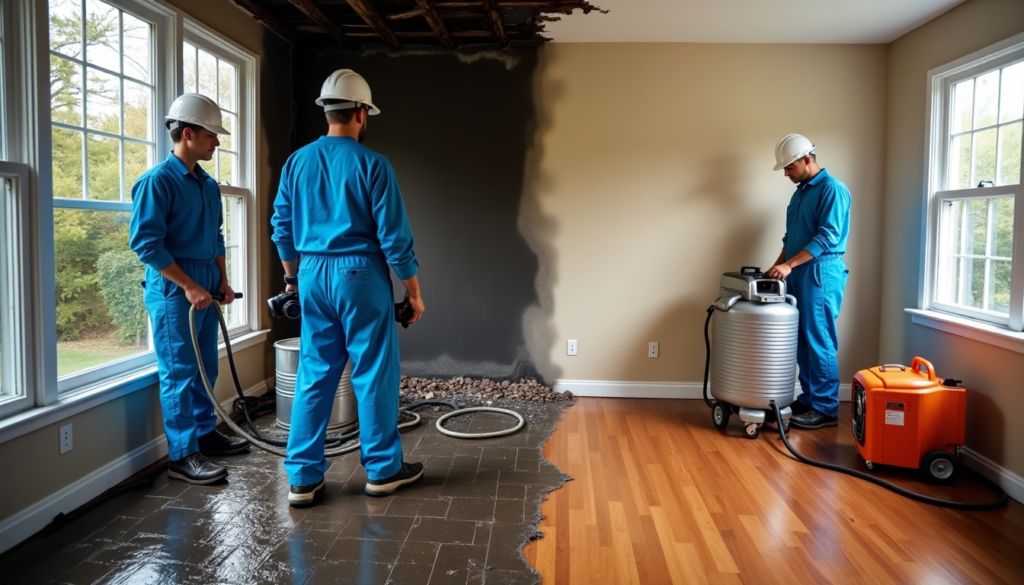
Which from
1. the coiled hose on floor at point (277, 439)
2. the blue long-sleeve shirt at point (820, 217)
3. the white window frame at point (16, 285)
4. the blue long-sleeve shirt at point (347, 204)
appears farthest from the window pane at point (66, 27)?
the blue long-sleeve shirt at point (820, 217)

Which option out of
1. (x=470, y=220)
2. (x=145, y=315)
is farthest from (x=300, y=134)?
(x=145, y=315)

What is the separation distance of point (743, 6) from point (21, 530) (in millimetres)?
4274

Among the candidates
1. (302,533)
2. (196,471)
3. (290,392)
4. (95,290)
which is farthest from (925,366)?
(95,290)

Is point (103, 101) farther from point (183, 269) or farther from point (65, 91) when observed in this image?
point (183, 269)

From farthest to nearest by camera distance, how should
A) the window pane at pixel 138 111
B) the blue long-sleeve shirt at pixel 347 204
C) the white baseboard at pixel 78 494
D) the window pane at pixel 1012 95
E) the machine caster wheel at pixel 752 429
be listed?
1. the machine caster wheel at pixel 752 429
2. the window pane at pixel 1012 95
3. the window pane at pixel 138 111
4. the blue long-sleeve shirt at pixel 347 204
5. the white baseboard at pixel 78 494

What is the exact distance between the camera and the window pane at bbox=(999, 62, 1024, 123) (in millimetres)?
3168

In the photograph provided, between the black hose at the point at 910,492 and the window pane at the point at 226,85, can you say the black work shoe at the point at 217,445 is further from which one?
the black hose at the point at 910,492

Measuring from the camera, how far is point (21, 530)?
7.65ft

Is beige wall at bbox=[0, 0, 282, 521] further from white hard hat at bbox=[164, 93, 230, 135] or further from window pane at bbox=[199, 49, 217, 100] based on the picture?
white hard hat at bbox=[164, 93, 230, 135]

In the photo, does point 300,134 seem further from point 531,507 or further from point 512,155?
point 531,507

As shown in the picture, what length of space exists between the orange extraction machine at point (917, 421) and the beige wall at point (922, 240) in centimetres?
18

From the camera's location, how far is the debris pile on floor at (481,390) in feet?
14.7

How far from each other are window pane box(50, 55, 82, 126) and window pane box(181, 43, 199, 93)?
80 centimetres

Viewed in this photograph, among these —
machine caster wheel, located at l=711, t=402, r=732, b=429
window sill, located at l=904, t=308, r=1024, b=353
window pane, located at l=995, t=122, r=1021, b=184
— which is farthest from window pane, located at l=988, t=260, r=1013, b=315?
machine caster wheel, located at l=711, t=402, r=732, b=429
